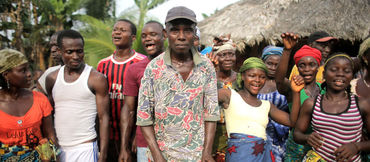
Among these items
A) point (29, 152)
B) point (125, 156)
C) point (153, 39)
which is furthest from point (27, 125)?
point (153, 39)

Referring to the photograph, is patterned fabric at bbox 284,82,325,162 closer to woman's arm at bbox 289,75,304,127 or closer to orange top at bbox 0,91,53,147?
woman's arm at bbox 289,75,304,127

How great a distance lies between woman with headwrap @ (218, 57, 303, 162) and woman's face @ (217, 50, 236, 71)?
70 centimetres

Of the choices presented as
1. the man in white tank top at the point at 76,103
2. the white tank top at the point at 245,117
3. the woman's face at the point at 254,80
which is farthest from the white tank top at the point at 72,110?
the woman's face at the point at 254,80

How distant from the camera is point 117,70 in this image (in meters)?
3.08

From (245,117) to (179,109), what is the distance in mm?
793

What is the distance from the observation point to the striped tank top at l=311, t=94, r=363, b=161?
2082mm

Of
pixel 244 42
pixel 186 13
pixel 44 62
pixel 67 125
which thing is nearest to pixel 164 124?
pixel 186 13

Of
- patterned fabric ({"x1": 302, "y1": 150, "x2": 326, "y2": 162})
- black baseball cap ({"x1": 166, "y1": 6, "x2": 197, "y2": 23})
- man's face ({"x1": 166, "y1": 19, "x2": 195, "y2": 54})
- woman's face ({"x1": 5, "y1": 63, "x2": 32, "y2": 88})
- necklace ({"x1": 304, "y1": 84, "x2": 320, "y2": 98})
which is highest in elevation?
black baseball cap ({"x1": 166, "y1": 6, "x2": 197, "y2": 23})

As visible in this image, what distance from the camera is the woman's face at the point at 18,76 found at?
2240mm

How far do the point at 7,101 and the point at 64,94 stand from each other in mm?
433

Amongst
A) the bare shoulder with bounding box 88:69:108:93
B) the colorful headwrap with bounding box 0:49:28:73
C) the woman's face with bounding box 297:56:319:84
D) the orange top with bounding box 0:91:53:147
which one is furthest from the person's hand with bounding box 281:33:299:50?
the colorful headwrap with bounding box 0:49:28:73

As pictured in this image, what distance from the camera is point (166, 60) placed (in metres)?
1.96

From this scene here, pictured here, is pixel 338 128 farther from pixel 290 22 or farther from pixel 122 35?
pixel 290 22

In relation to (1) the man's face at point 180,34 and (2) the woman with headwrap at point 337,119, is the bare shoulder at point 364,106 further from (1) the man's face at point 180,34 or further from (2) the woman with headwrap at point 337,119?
(1) the man's face at point 180,34
